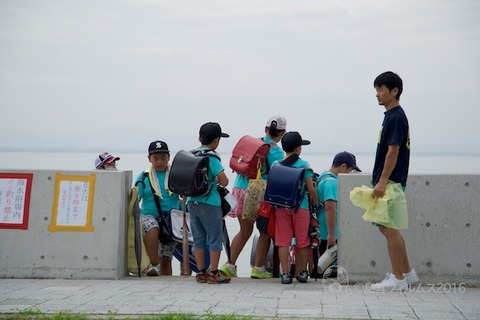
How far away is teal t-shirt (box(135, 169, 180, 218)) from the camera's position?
9734 mm

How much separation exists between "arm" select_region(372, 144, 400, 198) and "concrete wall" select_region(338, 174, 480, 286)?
2.38 ft

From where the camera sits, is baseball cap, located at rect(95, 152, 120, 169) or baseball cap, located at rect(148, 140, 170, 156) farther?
baseball cap, located at rect(95, 152, 120, 169)

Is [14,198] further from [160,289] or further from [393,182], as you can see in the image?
[393,182]

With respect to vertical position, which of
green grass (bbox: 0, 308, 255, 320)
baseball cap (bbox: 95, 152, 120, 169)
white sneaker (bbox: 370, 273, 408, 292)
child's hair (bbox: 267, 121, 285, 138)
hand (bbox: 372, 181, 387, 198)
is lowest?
green grass (bbox: 0, 308, 255, 320)

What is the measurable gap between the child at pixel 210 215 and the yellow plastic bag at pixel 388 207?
1490 millimetres

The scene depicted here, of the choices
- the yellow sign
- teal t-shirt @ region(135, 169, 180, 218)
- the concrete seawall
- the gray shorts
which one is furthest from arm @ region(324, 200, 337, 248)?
the yellow sign

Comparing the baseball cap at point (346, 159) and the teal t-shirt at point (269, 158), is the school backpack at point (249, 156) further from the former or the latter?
the baseball cap at point (346, 159)

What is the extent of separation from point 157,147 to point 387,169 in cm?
304

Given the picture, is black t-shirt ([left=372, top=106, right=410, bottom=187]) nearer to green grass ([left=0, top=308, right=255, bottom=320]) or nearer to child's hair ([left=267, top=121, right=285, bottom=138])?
child's hair ([left=267, top=121, right=285, bottom=138])

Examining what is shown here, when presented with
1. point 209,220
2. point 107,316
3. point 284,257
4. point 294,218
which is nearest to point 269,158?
point 294,218

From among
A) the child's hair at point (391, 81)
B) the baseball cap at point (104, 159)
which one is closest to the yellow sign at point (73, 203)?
the baseball cap at point (104, 159)

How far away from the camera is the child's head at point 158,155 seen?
9.70 metres

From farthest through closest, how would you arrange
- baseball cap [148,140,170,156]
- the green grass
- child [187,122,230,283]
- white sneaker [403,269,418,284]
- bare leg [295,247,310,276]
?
baseball cap [148,140,170,156], bare leg [295,247,310,276], child [187,122,230,283], white sneaker [403,269,418,284], the green grass

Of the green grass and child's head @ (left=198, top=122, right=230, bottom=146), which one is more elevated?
child's head @ (left=198, top=122, right=230, bottom=146)
